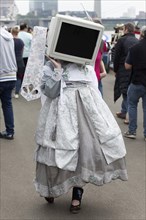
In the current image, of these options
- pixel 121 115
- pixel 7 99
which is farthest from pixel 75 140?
pixel 121 115

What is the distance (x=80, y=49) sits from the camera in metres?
4.05

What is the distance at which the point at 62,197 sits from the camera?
4.74m

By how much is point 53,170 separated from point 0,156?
90.4 inches

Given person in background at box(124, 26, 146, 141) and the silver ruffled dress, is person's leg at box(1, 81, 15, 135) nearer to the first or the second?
person in background at box(124, 26, 146, 141)

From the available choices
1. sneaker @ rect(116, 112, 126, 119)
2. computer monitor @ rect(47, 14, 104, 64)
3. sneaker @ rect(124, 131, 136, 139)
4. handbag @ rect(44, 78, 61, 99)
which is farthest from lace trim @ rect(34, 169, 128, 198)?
sneaker @ rect(116, 112, 126, 119)

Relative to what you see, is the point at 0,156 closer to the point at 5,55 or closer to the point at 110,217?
the point at 5,55

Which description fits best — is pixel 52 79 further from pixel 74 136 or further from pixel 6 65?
pixel 6 65

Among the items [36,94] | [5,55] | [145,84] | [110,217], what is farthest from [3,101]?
[110,217]

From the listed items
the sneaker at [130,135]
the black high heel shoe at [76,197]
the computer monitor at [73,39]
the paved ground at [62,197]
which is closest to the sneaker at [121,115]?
the sneaker at [130,135]

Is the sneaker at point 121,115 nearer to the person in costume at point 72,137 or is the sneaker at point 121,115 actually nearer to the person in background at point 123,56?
the person in background at point 123,56

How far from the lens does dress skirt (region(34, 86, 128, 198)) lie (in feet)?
13.0

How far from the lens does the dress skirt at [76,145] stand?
3.97m

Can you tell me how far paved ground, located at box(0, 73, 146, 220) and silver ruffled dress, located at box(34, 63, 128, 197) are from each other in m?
0.36

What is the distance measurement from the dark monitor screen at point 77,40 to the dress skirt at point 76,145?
328mm
